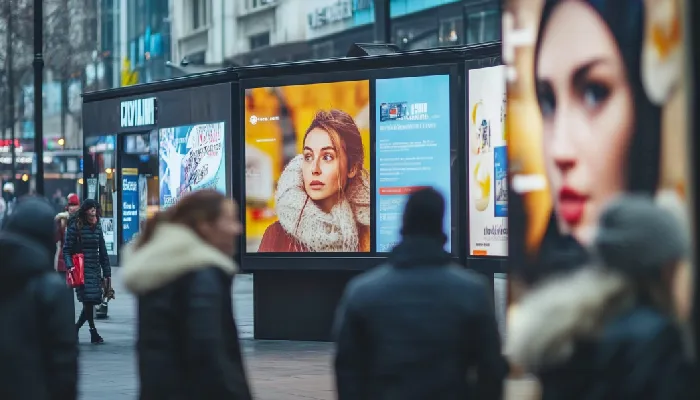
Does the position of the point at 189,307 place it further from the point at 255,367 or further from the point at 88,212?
the point at 88,212

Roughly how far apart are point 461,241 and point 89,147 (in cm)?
712

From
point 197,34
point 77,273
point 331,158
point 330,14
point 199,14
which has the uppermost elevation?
point 199,14

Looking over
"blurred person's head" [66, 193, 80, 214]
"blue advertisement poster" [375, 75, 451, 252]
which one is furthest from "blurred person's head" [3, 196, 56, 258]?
"blurred person's head" [66, 193, 80, 214]

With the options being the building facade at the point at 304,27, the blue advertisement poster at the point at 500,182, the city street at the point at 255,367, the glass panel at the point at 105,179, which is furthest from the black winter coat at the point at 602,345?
the building facade at the point at 304,27

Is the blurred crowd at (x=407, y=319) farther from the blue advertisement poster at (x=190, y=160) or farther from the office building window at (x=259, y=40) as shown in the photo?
the office building window at (x=259, y=40)

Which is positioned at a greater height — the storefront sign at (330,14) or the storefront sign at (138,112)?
the storefront sign at (330,14)

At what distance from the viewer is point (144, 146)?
58.8 feet

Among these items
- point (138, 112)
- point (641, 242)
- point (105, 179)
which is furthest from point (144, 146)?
point (641, 242)

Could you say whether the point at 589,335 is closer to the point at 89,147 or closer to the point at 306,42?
the point at 89,147

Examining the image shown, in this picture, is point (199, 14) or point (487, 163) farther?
point (199, 14)

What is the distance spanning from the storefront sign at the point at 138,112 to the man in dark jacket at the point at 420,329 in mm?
12577

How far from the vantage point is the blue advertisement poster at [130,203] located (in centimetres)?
1812

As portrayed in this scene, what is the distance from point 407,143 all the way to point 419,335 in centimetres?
954

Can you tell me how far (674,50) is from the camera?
5.26 metres
